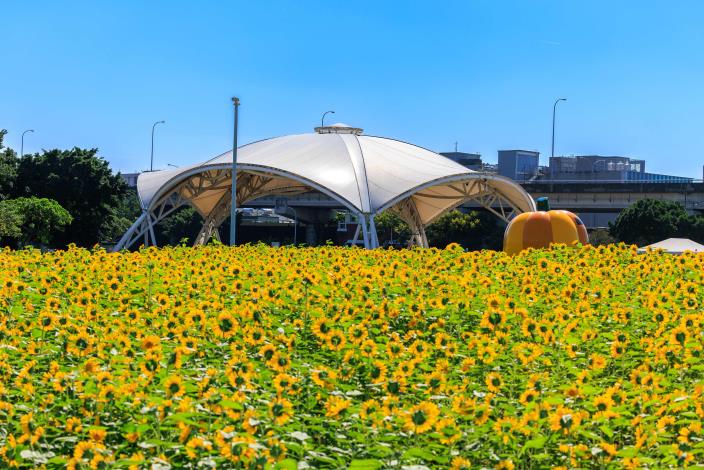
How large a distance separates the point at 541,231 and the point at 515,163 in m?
117

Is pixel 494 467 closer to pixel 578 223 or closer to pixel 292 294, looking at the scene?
pixel 292 294

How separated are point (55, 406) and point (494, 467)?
3.18m

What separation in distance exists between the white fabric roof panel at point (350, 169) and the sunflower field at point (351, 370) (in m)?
34.1

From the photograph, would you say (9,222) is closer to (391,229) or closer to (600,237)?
(391,229)

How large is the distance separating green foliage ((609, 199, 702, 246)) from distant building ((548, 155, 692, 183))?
121 ft

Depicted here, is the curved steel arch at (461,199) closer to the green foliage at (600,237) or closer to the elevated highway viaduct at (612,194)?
the green foliage at (600,237)

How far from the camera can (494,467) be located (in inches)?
252

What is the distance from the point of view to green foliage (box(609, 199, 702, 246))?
89500 millimetres

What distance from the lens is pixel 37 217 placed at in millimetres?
65562

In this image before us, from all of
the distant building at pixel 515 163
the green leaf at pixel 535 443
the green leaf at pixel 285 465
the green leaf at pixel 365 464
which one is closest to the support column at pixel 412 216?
the green leaf at pixel 535 443

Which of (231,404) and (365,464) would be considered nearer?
(365,464)

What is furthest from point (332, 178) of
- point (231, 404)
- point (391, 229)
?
point (391, 229)

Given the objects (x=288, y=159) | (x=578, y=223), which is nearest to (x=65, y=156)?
(x=288, y=159)

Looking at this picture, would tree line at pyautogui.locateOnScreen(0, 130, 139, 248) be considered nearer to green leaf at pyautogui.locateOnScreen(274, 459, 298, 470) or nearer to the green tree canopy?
the green tree canopy
